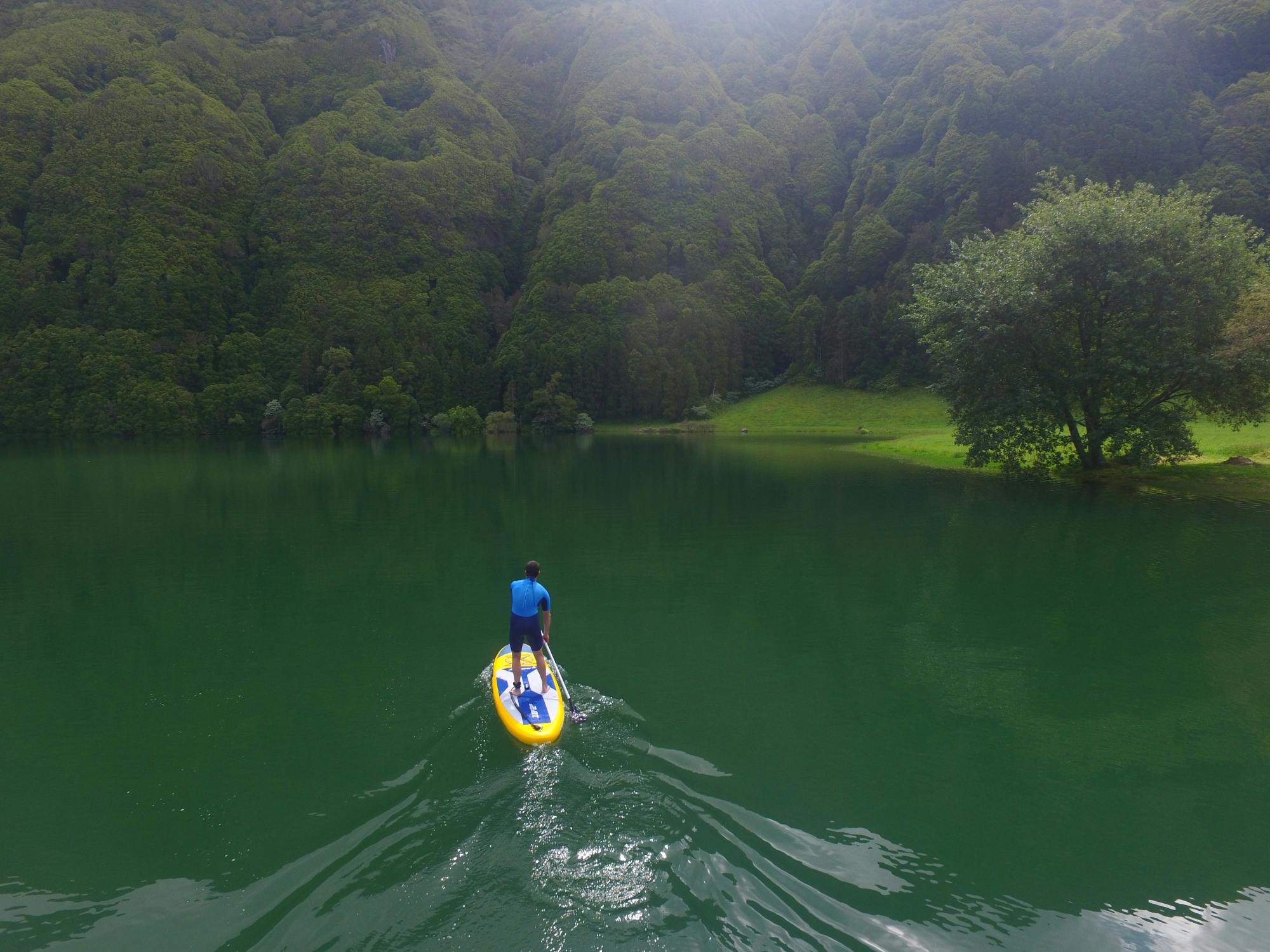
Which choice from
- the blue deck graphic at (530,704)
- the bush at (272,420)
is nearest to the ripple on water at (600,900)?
the blue deck graphic at (530,704)

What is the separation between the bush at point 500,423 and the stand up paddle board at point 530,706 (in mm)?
117222

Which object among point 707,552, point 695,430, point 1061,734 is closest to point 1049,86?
point 695,430

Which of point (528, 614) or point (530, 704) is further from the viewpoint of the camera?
point (528, 614)

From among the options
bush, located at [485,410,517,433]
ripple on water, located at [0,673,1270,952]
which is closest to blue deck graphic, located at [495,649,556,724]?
ripple on water, located at [0,673,1270,952]

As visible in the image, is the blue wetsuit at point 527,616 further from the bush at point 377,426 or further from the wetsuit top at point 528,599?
the bush at point 377,426

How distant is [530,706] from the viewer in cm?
1013

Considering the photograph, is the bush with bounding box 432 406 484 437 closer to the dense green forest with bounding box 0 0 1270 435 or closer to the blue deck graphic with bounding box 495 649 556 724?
the dense green forest with bounding box 0 0 1270 435

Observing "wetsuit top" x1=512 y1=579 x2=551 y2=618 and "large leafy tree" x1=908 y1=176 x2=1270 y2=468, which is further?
"large leafy tree" x1=908 y1=176 x2=1270 y2=468

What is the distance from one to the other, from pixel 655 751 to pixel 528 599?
10.7 feet

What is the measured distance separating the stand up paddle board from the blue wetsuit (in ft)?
1.36

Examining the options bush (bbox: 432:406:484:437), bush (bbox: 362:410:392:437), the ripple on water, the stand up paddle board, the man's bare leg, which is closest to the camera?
the ripple on water

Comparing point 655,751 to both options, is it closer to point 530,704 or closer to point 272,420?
point 530,704

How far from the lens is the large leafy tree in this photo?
32.0 meters

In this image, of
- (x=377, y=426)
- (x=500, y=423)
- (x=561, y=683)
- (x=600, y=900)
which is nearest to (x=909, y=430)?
(x=500, y=423)
